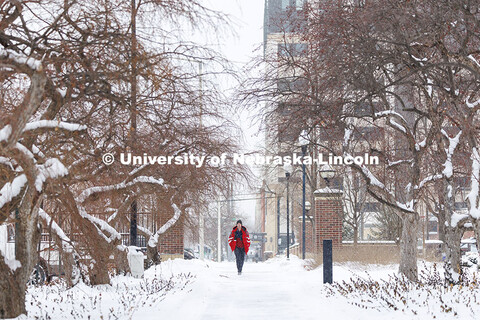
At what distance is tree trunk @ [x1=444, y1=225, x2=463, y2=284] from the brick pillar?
1332 centimetres

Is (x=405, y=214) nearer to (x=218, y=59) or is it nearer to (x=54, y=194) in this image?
(x=218, y=59)

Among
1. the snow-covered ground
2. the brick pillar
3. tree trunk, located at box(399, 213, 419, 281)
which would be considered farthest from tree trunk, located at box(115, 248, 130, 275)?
the brick pillar

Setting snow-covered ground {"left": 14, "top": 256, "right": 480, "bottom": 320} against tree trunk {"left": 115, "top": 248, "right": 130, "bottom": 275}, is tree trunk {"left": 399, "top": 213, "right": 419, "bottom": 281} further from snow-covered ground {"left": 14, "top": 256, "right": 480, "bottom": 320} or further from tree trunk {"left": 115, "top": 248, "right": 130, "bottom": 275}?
tree trunk {"left": 115, "top": 248, "right": 130, "bottom": 275}

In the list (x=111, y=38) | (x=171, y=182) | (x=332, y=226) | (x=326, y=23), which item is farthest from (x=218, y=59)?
(x=332, y=226)

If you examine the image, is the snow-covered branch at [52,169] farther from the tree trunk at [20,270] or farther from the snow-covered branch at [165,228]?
the snow-covered branch at [165,228]

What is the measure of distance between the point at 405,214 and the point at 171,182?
7.50 meters

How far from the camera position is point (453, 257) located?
13.9m

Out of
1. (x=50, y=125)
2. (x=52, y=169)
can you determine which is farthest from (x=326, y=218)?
(x=50, y=125)

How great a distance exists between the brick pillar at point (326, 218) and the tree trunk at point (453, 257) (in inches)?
525

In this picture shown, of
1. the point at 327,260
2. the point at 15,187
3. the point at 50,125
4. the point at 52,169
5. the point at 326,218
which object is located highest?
the point at 50,125

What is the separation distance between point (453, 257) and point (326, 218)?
1456cm

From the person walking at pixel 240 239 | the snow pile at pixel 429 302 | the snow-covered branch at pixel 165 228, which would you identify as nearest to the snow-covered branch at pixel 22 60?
the snow pile at pixel 429 302

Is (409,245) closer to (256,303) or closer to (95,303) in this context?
(256,303)

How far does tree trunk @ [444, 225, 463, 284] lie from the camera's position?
12947 millimetres
